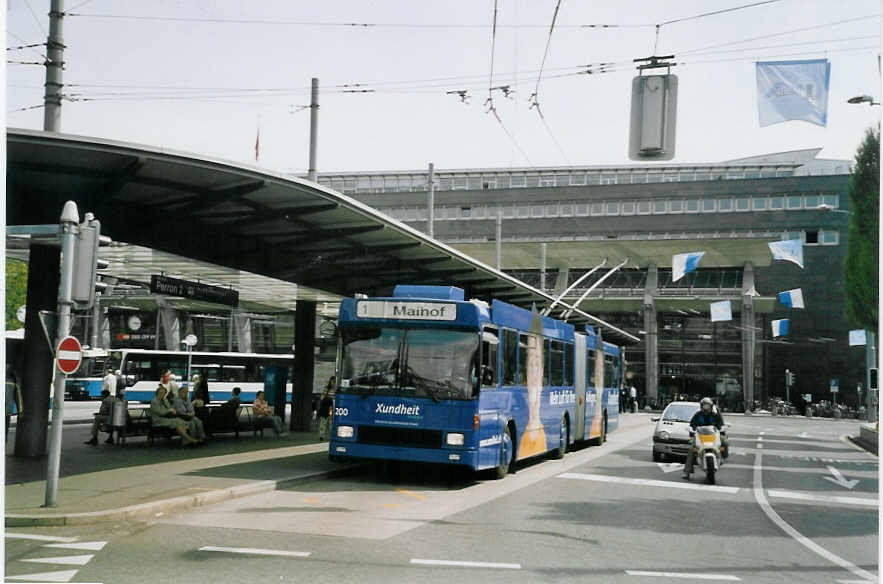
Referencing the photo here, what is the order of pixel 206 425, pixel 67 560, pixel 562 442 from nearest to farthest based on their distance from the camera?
pixel 67 560 → pixel 562 442 → pixel 206 425

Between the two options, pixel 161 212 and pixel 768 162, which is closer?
pixel 161 212

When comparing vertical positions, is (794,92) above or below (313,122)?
below

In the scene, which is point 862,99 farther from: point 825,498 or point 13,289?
point 13,289

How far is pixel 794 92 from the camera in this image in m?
14.1

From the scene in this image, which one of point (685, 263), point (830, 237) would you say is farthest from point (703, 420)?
point (830, 237)

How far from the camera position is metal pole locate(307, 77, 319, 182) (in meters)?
21.4

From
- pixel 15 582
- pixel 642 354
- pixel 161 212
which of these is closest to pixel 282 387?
pixel 161 212

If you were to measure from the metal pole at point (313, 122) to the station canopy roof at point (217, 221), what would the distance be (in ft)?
7.58

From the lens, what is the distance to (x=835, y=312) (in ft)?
221

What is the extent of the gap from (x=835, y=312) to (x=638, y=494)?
58.7 meters

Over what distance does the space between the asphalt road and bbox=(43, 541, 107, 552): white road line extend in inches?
2.1

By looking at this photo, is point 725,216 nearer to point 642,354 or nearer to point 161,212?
point 642,354

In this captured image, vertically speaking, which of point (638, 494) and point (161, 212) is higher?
point (161, 212)

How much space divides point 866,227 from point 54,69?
24152 mm
